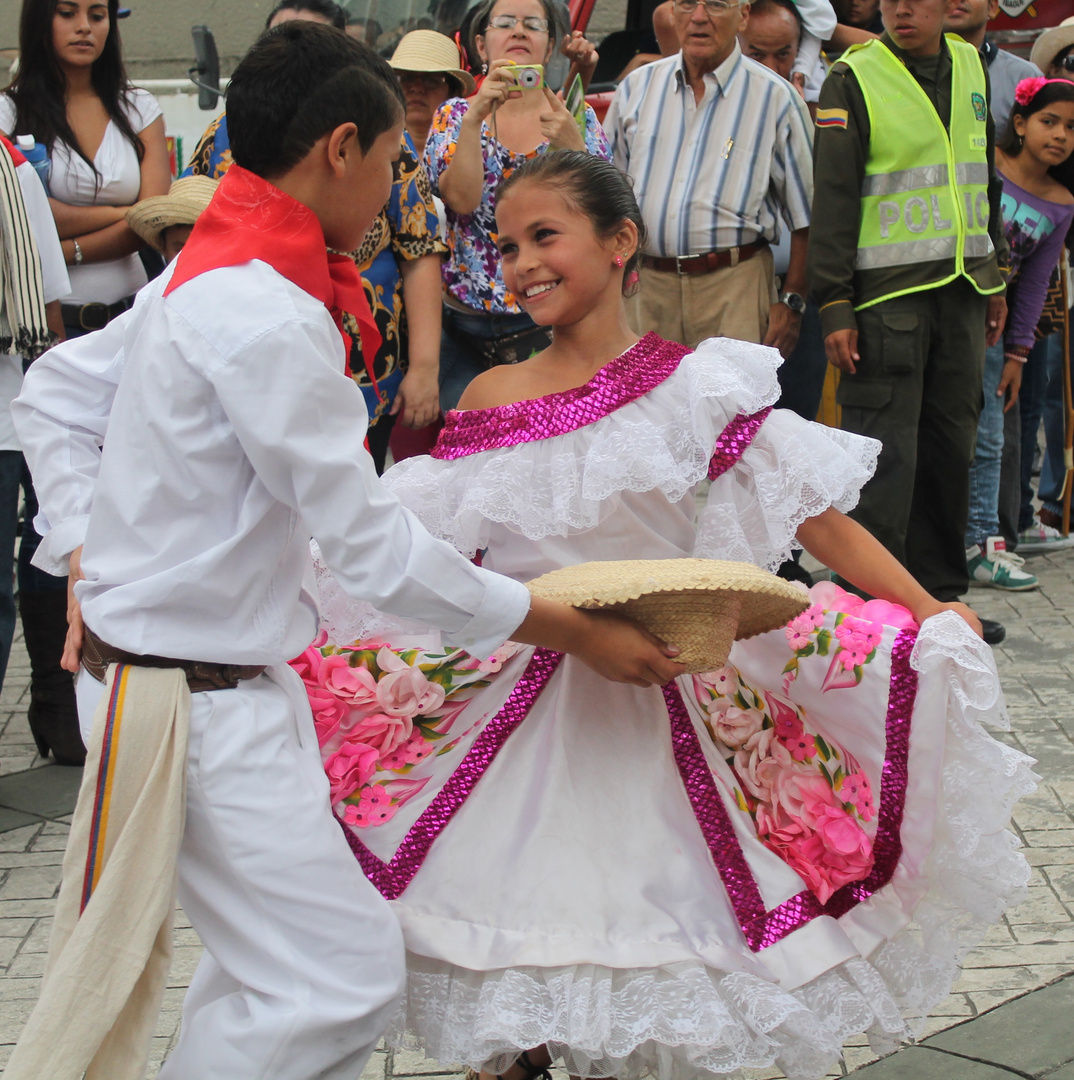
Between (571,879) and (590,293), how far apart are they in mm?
1046

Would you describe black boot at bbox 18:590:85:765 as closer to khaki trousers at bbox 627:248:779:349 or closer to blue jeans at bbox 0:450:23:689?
blue jeans at bbox 0:450:23:689

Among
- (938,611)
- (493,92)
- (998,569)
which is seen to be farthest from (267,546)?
(998,569)

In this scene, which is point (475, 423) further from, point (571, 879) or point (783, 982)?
point (783, 982)

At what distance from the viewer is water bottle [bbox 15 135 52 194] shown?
3.98 metres

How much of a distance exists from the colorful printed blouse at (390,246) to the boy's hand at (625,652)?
6.80 feet

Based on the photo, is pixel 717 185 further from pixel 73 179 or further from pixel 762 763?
pixel 762 763

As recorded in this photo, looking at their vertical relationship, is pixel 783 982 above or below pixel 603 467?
below

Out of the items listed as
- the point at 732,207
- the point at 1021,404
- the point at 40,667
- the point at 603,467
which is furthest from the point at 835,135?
the point at 40,667

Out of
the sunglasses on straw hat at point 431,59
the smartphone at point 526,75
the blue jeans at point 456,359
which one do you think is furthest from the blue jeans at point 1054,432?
the smartphone at point 526,75

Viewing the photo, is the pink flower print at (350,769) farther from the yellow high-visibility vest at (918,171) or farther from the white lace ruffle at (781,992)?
the yellow high-visibility vest at (918,171)

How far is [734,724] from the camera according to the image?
2273 millimetres

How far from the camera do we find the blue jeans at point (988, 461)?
5805 mm

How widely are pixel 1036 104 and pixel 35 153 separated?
155 inches

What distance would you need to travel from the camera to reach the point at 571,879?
82.1 inches
